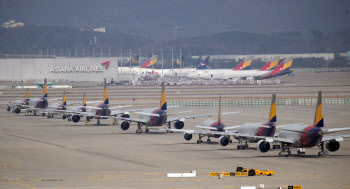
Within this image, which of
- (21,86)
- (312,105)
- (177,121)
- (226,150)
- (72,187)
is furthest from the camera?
(21,86)

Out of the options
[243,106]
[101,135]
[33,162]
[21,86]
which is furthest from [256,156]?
[21,86]

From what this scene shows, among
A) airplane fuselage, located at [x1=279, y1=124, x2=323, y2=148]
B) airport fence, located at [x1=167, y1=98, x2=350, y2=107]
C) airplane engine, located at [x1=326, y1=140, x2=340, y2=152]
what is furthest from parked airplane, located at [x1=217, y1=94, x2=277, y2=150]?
airport fence, located at [x1=167, y1=98, x2=350, y2=107]

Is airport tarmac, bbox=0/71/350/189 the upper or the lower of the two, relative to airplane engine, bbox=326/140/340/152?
lower

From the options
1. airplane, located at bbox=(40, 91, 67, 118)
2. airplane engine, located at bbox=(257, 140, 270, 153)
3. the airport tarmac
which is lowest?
the airport tarmac

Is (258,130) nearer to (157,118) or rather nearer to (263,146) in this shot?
(263,146)

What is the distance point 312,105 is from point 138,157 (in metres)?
71.1

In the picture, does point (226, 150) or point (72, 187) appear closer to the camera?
point (72, 187)

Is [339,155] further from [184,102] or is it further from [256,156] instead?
[184,102]

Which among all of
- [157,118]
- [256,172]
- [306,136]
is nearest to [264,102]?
[157,118]

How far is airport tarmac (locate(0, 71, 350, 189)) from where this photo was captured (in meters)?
39.9

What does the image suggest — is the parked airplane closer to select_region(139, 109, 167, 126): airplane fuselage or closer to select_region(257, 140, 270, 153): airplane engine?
select_region(257, 140, 270, 153): airplane engine

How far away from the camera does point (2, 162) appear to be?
168 feet

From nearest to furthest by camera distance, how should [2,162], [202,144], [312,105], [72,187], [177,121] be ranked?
[72,187], [2,162], [202,144], [177,121], [312,105]

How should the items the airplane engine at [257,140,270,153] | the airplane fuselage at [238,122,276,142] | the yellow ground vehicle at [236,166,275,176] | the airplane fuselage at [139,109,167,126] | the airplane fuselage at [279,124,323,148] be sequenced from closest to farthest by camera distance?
the yellow ground vehicle at [236,166,275,176] < the airplane fuselage at [279,124,323,148] < the airplane engine at [257,140,270,153] < the airplane fuselage at [238,122,276,142] < the airplane fuselage at [139,109,167,126]
